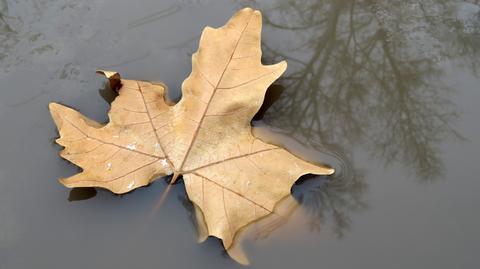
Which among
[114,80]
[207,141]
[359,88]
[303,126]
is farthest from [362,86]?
[114,80]

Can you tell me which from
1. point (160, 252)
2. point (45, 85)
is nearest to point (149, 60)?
point (45, 85)

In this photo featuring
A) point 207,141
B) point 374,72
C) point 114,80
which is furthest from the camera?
point 374,72

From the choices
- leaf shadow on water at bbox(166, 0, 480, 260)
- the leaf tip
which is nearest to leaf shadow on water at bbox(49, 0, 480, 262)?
leaf shadow on water at bbox(166, 0, 480, 260)

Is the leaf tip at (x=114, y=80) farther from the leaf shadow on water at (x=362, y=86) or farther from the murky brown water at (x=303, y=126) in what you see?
the leaf shadow on water at (x=362, y=86)

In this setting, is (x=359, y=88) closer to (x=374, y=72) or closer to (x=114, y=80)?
(x=374, y=72)

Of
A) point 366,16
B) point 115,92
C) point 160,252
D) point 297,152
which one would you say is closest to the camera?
point 160,252

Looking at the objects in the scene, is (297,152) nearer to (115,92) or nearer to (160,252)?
(160,252)

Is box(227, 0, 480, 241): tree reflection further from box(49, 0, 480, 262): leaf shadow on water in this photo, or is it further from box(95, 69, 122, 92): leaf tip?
box(95, 69, 122, 92): leaf tip
